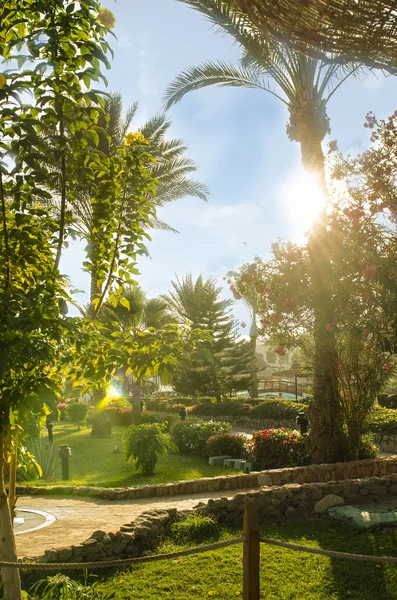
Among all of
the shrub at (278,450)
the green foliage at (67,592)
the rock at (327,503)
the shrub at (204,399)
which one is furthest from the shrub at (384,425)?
the shrub at (204,399)

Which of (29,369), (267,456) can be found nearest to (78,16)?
(29,369)

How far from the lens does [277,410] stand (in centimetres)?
1984

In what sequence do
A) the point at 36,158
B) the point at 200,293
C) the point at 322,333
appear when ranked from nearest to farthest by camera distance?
the point at 36,158 → the point at 322,333 → the point at 200,293

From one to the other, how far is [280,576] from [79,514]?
13.7ft

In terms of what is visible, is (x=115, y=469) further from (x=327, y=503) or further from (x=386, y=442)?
(x=327, y=503)

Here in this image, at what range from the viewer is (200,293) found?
33750mm

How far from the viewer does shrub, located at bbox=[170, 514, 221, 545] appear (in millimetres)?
6234

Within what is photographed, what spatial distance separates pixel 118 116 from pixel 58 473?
Result: 35.7 feet

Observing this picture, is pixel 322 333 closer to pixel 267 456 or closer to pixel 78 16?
pixel 267 456

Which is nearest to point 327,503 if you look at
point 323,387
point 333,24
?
point 323,387

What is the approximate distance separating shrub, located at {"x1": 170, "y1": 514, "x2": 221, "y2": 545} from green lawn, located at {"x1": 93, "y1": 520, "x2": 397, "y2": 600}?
0.72ft

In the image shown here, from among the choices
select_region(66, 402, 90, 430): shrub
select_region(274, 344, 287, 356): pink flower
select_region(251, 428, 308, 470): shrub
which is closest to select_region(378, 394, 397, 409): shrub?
select_region(251, 428, 308, 470): shrub

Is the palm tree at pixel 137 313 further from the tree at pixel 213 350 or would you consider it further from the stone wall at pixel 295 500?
the stone wall at pixel 295 500

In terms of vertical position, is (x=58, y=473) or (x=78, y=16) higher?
(x=78, y=16)
